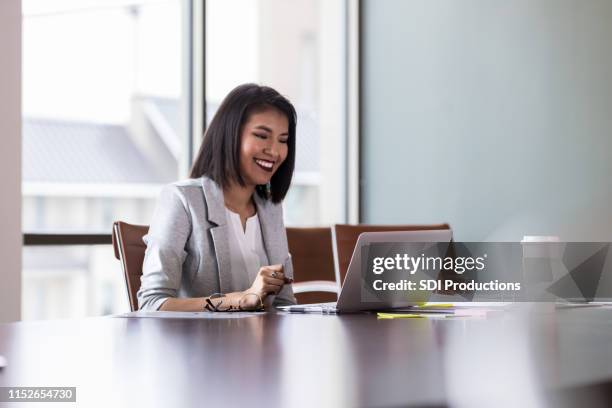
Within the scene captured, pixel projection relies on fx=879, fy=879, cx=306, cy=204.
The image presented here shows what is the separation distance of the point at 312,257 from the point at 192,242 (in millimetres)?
1072

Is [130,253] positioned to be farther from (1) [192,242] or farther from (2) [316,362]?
(2) [316,362]

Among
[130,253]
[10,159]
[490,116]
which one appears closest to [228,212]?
[130,253]

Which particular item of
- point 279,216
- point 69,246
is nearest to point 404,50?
point 69,246

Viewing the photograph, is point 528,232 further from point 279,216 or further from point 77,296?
point 77,296

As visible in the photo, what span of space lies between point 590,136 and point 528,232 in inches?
24.0

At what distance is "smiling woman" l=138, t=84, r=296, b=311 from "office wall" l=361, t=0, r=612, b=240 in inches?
82.6

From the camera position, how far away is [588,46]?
436cm

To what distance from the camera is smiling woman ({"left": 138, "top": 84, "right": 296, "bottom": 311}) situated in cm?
237

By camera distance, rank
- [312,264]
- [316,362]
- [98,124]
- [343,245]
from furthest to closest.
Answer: [98,124] → [312,264] → [343,245] → [316,362]

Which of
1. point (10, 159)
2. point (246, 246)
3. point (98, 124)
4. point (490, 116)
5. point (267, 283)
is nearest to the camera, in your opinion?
point (267, 283)

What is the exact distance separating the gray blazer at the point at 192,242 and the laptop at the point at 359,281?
0.43m

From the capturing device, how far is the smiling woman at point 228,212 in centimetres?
237

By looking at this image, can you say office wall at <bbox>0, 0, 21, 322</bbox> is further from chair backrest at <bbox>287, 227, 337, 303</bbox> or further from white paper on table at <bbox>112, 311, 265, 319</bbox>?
white paper on table at <bbox>112, 311, 265, 319</bbox>

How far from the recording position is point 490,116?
4859 mm
